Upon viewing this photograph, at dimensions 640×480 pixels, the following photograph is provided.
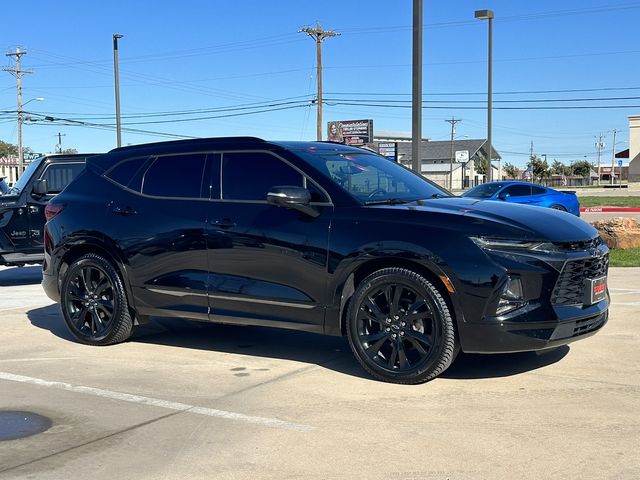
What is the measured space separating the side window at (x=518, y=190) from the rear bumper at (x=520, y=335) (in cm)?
1644

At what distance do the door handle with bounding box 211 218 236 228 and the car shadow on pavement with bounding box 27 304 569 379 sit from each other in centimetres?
126

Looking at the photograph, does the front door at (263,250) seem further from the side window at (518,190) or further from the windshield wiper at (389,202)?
the side window at (518,190)

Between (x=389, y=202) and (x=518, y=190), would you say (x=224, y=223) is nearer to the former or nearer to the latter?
(x=389, y=202)

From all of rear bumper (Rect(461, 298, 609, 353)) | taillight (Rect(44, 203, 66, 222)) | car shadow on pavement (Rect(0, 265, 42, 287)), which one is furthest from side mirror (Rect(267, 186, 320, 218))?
car shadow on pavement (Rect(0, 265, 42, 287))

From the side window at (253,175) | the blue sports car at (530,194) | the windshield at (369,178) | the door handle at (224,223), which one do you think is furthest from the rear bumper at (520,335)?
the blue sports car at (530,194)

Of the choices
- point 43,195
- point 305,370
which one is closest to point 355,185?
point 305,370

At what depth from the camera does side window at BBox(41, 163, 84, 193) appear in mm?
11922

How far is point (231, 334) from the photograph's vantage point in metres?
7.56

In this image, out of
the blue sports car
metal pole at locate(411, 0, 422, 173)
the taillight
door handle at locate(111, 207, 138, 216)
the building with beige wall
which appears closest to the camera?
door handle at locate(111, 207, 138, 216)

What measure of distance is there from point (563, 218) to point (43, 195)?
28.7 feet

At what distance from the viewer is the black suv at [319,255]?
5.10 m

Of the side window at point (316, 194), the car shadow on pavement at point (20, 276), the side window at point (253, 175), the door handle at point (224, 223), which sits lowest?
the car shadow on pavement at point (20, 276)

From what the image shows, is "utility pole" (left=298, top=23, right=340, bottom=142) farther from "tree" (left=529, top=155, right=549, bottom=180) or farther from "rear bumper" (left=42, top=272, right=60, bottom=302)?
"tree" (left=529, top=155, right=549, bottom=180)

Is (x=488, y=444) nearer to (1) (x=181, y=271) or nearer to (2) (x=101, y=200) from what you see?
(1) (x=181, y=271)
